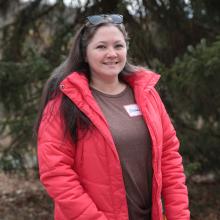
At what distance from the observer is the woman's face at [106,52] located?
274 cm

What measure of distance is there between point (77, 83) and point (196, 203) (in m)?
4.55

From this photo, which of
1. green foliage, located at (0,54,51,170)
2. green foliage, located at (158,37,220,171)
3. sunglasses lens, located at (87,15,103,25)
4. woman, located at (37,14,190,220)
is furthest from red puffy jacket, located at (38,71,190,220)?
green foliage, located at (0,54,51,170)

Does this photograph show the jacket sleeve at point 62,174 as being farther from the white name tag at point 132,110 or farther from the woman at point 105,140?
the white name tag at point 132,110

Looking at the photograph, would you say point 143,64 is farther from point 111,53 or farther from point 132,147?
point 132,147

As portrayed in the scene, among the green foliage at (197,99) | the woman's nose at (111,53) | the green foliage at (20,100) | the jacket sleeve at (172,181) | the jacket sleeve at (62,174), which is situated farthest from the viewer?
the green foliage at (20,100)

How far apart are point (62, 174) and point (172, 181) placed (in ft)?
2.27

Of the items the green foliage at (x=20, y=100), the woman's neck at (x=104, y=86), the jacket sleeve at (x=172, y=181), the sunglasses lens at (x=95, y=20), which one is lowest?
the green foliage at (x=20, y=100)

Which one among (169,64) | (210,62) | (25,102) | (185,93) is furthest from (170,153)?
(25,102)

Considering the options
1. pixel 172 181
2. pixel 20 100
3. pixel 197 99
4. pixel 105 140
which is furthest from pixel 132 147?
pixel 20 100

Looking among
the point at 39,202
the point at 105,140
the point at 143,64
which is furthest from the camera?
the point at 39,202

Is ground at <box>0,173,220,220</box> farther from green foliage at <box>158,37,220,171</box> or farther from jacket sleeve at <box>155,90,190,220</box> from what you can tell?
jacket sleeve at <box>155,90,190,220</box>

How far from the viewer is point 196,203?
6.78 metres

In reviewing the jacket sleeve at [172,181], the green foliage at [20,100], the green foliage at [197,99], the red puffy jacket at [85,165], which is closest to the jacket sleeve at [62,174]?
the red puffy jacket at [85,165]

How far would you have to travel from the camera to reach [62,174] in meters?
2.57
